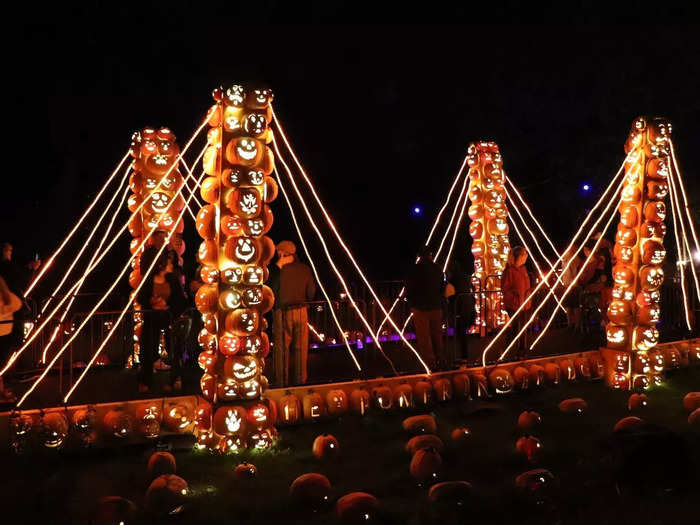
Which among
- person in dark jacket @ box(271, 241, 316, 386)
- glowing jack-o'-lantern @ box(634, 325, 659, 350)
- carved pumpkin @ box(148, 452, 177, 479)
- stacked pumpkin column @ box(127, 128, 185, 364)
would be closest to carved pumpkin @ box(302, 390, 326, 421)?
person in dark jacket @ box(271, 241, 316, 386)

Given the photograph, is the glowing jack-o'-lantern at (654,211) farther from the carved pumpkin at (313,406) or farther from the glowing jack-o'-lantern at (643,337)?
the carved pumpkin at (313,406)

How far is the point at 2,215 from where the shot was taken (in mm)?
20219

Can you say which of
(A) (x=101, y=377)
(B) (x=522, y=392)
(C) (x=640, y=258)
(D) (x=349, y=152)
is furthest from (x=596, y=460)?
Answer: (D) (x=349, y=152)

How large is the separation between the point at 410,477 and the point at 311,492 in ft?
3.53

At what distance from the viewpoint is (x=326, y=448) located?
6.91m

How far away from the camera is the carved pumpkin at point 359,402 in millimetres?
8438

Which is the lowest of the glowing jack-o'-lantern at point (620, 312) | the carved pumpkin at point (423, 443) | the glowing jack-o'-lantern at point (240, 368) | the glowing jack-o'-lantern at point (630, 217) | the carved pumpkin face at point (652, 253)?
the carved pumpkin at point (423, 443)

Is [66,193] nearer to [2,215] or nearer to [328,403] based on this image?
[2,215]

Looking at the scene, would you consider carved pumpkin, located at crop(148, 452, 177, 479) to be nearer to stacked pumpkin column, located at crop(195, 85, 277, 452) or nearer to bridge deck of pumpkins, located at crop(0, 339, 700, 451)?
stacked pumpkin column, located at crop(195, 85, 277, 452)

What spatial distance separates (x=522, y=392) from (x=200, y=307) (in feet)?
15.8

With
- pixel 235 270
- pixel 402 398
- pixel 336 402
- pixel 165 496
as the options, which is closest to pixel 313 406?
pixel 336 402

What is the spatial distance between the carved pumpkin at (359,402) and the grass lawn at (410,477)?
11cm

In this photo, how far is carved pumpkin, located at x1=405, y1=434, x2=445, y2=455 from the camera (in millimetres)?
6863

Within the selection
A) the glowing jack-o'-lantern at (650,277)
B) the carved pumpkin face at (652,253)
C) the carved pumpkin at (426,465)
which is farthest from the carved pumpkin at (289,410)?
the carved pumpkin face at (652,253)
